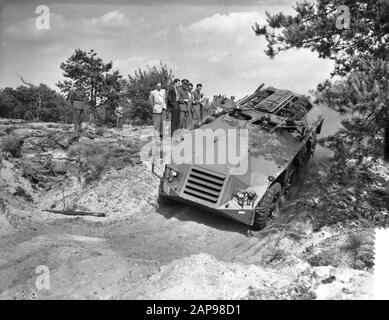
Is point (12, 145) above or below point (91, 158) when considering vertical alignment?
above

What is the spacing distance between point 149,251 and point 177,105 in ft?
21.7

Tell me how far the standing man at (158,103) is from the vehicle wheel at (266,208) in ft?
15.7

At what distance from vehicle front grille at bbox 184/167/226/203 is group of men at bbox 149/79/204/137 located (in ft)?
13.4

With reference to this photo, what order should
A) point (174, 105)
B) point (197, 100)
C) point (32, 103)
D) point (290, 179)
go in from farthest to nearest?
point (32, 103)
point (197, 100)
point (174, 105)
point (290, 179)

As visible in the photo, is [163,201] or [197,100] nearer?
[163,201]

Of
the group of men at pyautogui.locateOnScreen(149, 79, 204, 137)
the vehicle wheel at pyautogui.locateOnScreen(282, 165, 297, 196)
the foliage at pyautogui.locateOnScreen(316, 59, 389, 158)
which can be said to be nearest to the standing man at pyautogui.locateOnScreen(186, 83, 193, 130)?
the group of men at pyautogui.locateOnScreen(149, 79, 204, 137)

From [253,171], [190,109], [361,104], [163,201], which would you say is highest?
[361,104]

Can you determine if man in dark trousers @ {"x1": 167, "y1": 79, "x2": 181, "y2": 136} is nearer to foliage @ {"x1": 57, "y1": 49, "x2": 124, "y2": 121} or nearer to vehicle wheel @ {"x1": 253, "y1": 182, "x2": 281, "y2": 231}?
vehicle wheel @ {"x1": 253, "y1": 182, "x2": 281, "y2": 231}

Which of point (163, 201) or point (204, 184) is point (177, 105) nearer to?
point (163, 201)

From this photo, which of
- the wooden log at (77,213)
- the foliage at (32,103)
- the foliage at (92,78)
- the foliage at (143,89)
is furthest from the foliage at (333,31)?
the foliage at (32,103)

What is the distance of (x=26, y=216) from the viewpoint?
31.7ft

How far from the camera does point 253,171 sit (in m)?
9.50

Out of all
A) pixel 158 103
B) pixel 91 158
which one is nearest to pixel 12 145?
pixel 91 158

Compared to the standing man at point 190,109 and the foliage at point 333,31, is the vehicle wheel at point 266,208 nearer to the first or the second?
the foliage at point 333,31
